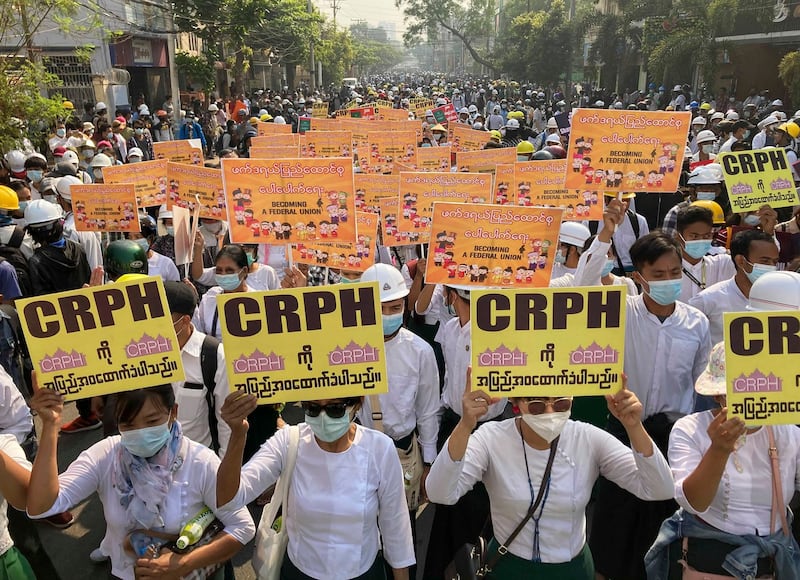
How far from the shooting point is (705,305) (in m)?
4.40

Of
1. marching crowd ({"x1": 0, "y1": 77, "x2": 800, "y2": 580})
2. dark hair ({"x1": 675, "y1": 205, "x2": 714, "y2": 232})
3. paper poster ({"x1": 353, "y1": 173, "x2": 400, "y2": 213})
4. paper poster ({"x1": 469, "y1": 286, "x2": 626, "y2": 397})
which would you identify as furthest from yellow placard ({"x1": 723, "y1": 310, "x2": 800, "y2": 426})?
paper poster ({"x1": 353, "y1": 173, "x2": 400, "y2": 213})

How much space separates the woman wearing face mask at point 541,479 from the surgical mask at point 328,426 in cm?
39

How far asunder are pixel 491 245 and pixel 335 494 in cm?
213

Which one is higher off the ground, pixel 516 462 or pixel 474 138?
pixel 474 138

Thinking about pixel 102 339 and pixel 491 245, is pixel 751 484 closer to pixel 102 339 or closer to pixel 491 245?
pixel 491 245

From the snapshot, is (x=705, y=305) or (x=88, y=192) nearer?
(x=705, y=305)

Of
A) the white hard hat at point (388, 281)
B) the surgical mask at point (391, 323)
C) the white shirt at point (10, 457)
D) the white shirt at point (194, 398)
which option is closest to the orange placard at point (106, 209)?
the white shirt at point (194, 398)

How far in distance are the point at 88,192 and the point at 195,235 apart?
1143mm

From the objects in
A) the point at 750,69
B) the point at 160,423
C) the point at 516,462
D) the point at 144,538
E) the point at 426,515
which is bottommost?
the point at 426,515

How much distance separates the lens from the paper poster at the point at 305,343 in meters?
2.55

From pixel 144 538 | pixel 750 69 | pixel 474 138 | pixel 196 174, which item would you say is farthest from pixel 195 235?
pixel 750 69

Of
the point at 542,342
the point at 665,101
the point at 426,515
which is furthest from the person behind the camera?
the point at 665,101

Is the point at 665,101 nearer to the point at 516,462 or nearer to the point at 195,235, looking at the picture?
the point at 195,235

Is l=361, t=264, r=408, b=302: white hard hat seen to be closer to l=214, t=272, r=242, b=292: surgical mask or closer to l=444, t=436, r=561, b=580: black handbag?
l=214, t=272, r=242, b=292: surgical mask
